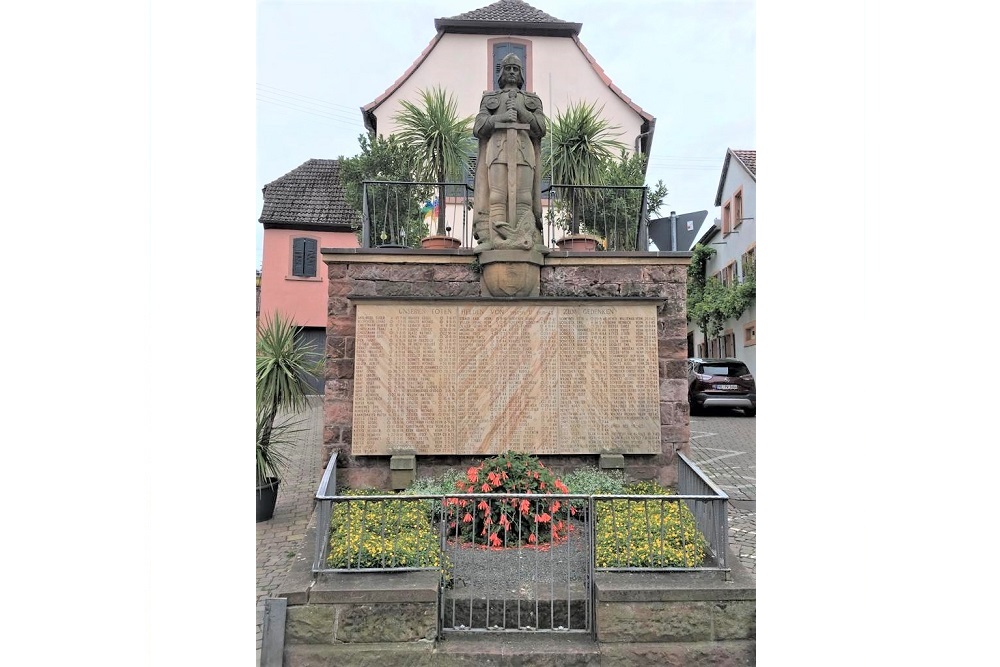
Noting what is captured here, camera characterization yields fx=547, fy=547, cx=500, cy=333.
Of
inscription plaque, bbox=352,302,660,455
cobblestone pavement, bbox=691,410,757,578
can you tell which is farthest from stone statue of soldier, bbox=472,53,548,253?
cobblestone pavement, bbox=691,410,757,578

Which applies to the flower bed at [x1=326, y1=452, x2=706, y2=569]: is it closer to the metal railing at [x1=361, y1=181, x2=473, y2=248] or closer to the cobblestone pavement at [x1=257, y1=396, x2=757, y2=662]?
the cobblestone pavement at [x1=257, y1=396, x2=757, y2=662]

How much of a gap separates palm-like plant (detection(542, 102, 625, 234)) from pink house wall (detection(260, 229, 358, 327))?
9802 millimetres

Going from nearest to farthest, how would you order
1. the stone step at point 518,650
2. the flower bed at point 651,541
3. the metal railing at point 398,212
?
the stone step at point 518,650, the flower bed at point 651,541, the metal railing at point 398,212

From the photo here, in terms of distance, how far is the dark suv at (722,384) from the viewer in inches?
444

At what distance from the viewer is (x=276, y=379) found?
20.2ft

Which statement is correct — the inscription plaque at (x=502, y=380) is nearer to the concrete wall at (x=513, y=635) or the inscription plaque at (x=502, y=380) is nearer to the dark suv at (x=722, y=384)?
the concrete wall at (x=513, y=635)

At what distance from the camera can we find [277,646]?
319 centimetres

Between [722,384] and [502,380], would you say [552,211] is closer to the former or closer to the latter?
[502,380]

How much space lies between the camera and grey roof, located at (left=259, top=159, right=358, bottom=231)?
54.4 feet

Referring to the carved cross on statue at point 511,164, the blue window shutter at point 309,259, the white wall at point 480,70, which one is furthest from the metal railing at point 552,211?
the blue window shutter at point 309,259

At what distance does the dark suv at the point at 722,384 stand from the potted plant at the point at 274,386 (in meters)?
8.03

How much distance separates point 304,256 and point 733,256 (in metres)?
12.3
